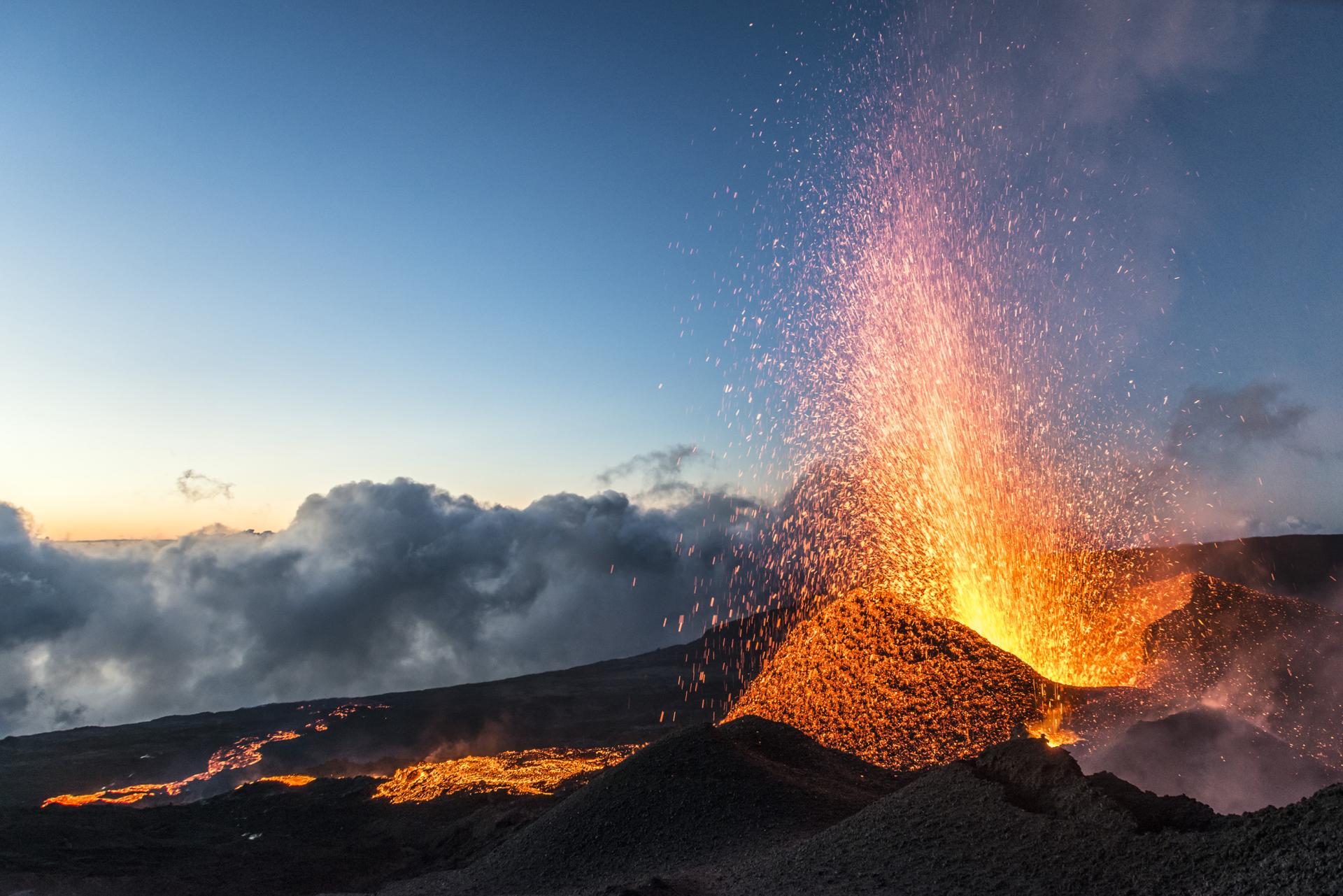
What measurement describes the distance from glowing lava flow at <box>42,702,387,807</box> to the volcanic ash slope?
22.6 metres

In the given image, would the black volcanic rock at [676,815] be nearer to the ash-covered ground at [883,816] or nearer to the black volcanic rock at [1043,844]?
the ash-covered ground at [883,816]

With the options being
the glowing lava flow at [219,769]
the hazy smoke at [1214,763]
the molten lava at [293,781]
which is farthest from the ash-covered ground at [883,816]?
the glowing lava flow at [219,769]

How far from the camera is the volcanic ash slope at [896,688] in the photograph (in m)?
20.2

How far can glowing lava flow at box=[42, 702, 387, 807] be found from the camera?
36312 mm

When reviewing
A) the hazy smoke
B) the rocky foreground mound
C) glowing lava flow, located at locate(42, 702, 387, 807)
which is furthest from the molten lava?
the hazy smoke

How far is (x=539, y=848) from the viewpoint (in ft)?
55.3

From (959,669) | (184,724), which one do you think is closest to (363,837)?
(959,669)

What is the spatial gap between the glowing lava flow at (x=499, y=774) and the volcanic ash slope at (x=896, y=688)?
6397 mm

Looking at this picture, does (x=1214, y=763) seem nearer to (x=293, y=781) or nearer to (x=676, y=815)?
(x=676, y=815)

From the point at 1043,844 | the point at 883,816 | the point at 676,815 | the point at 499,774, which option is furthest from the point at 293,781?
the point at 1043,844

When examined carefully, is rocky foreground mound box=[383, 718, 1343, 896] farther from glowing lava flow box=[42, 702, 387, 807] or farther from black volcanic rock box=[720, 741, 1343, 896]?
glowing lava flow box=[42, 702, 387, 807]

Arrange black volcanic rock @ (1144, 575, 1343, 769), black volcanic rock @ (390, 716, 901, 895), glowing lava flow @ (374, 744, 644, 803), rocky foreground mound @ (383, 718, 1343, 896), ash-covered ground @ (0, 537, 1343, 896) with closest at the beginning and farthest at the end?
rocky foreground mound @ (383, 718, 1343, 896), ash-covered ground @ (0, 537, 1343, 896), black volcanic rock @ (390, 716, 901, 895), black volcanic rock @ (1144, 575, 1343, 769), glowing lava flow @ (374, 744, 644, 803)

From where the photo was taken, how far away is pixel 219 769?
4878 cm

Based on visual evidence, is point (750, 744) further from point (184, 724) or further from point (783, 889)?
point (184, 724)
